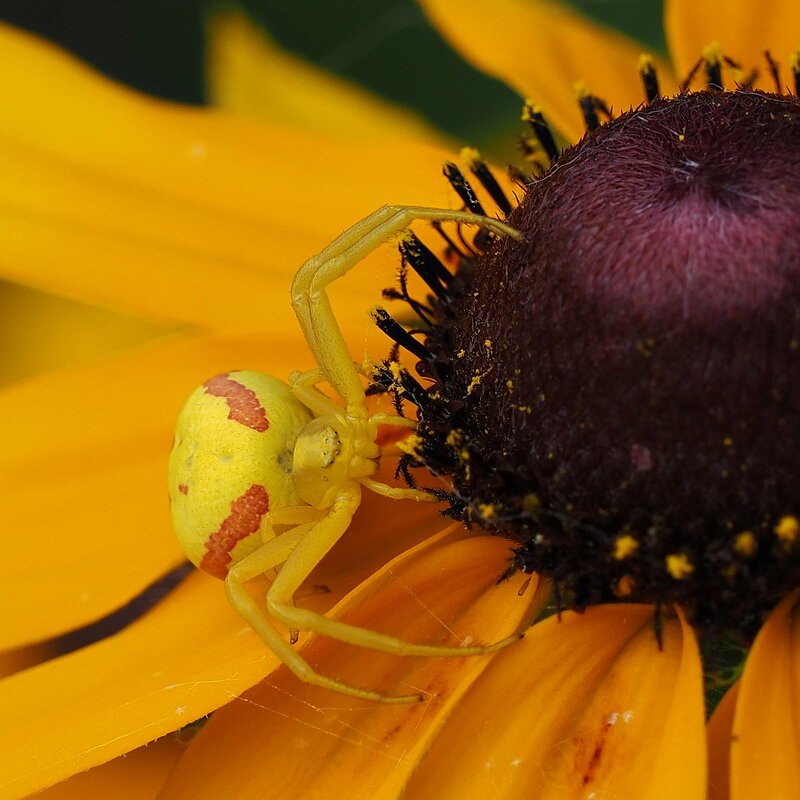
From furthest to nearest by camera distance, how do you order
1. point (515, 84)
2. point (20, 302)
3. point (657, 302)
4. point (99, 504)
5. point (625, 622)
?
1. point (20, 302)
2. point (515, 84)
3. point (99, 504)
4. point (625, 622)
5. point (657, 302)

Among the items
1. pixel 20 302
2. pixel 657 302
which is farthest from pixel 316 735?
pixel 20 302

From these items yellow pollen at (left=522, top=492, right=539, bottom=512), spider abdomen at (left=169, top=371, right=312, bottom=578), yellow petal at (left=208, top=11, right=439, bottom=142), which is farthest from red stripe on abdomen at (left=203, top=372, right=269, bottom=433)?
yellow petal at (left=208, top=11, right=439, bottom=142)

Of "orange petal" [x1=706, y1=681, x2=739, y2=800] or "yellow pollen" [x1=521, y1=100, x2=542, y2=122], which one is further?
"yellow pollen" [x1=521, y1=100, x2=542, y2=122]

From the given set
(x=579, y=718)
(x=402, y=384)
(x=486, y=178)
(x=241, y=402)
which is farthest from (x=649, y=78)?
(x=579, y=718)

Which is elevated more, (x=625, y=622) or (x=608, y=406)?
(x=608, y=406)

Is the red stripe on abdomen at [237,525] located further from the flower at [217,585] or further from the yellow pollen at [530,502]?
the yellow pollen at [530,502]

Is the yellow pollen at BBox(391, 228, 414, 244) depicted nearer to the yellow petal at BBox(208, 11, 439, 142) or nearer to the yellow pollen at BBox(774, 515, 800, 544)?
the yellow pollen at BBox(774, 515, 800, 544)

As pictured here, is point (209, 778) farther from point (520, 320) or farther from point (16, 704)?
point (520, 320)
